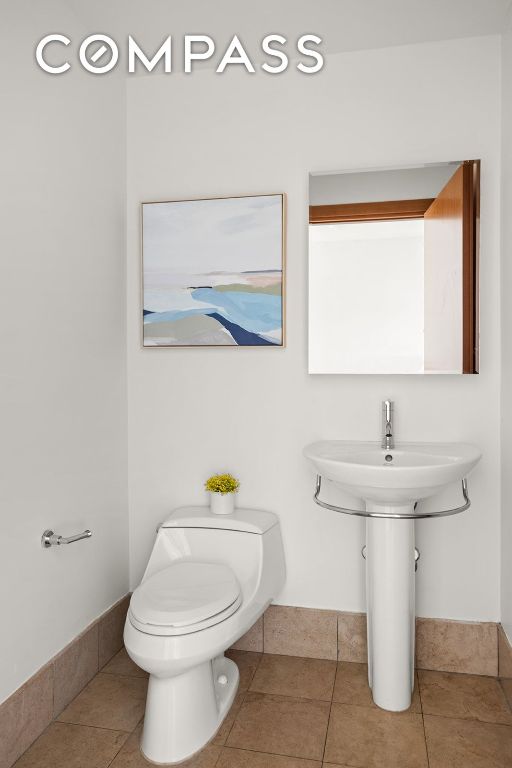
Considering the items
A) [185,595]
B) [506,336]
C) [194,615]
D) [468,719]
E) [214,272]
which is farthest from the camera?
[214,272]

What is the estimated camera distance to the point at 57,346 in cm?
194

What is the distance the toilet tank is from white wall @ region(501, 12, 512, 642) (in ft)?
2.74

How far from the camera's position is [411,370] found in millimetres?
2188

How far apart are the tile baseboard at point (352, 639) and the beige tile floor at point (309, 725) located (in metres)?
0.05

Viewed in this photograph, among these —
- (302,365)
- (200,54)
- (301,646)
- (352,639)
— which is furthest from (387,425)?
(200,54)

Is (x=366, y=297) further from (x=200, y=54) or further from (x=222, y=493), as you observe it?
(x=200, y=54)

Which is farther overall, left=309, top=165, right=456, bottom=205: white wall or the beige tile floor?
left=309, top=165, right=456, bottom=205: white wall

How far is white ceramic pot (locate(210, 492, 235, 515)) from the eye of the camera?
7.39 ft

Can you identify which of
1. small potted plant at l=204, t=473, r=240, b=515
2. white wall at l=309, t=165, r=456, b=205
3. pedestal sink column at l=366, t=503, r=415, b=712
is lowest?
pedestal sink column at l=366, t=503, r=415, b=712

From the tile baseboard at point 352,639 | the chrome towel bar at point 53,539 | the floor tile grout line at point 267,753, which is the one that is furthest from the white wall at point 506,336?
the chrome towel bar at point 53,539

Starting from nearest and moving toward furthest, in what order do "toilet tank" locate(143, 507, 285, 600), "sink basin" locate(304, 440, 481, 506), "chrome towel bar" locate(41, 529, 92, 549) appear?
1. "sink basin" locate(304, 440, 481, 506)
2. "chrome towel bar" locate(41, 529, 92, 549)
3. "toilet tank" locate(143, 507, 285, 600)

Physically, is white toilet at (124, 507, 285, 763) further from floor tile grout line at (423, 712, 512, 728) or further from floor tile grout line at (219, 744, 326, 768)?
floor tile grout line at (423, 712, 512, 728)

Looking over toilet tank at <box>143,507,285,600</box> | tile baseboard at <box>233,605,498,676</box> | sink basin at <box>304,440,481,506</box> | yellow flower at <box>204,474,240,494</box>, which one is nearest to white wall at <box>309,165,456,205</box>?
sink basin at <box>304,440,481,506</box>

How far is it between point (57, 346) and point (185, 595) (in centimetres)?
92
